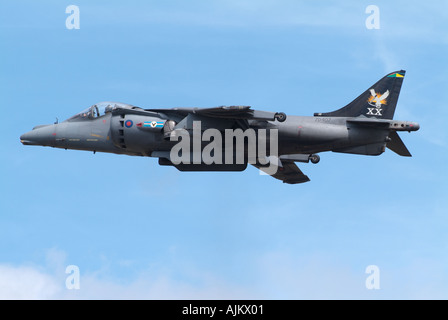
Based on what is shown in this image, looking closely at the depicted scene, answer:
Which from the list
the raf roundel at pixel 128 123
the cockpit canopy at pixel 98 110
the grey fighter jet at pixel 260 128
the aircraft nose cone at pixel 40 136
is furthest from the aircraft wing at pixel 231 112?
the aircraft nose cone at pixel 40 136

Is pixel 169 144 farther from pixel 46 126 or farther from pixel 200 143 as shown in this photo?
pixel 46 126

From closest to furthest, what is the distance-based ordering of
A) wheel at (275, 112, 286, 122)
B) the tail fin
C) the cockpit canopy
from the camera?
wheel at (275, 112, 286, 122)
the tail fin
the cockpit canopy

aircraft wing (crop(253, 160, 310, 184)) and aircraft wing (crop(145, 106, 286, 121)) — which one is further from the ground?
aircraft wing (crop(145, 106, 286, 121))

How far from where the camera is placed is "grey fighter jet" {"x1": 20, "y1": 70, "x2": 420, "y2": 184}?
37438mm

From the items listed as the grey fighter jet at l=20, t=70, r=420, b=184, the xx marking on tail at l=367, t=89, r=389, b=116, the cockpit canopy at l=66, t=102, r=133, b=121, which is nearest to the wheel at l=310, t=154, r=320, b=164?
the grey fighter jet at l=20, t=70, r=420, b=184

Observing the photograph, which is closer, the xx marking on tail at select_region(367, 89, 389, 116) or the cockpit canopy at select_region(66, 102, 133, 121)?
the xx marking on tail at select_region(367, 89, 389, 116)

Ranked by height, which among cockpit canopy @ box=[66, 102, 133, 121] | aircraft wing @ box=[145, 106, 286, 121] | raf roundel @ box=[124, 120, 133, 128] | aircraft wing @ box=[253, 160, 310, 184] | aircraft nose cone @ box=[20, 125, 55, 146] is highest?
cockpit canopy @ box=[66, 102, 133, 121]

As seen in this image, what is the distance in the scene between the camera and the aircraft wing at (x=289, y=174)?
139 ft

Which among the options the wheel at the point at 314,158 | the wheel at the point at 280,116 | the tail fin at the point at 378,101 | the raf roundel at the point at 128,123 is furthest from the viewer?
the wheel at the point at 314,158

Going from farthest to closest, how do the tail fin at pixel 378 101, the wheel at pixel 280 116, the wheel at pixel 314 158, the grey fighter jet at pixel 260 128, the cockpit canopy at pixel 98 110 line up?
the wheel at pixel 314 158, the cockpit canopy at pixel 98 110, the tail fin at pixel 378 101, the grey fighter jet at pixel 260 128, the wheel at pixel 280 116

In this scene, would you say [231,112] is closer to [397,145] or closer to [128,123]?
[128,123]

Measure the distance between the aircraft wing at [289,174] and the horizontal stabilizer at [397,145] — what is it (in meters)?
5.46

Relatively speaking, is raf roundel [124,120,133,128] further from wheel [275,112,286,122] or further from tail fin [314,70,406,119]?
tail fin [314,70,406,119]

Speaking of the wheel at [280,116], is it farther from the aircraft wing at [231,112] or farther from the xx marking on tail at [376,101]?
the xx marking on tail at [376,101]
